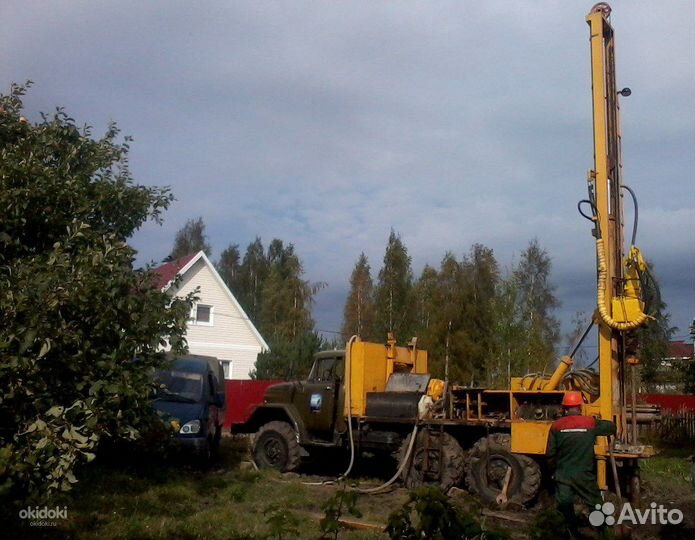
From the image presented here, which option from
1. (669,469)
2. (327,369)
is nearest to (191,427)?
(327,369)

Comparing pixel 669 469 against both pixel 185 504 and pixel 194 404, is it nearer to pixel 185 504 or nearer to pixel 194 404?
pixel 194 404

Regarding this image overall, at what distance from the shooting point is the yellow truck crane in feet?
32.0

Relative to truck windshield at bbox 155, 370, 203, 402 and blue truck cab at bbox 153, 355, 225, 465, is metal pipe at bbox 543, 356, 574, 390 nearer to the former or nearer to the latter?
blue truck cab at bbox 153, 355, 225, 465

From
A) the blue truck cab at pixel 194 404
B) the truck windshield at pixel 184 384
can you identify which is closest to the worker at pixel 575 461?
the blue truck cab at pixel 194 404

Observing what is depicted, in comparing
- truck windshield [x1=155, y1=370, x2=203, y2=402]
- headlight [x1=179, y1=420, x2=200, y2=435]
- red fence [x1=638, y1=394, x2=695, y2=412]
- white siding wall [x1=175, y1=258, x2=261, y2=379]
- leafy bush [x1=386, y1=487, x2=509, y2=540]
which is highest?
white siding wall [x1=175, y1=258, x2=261, y2=379]

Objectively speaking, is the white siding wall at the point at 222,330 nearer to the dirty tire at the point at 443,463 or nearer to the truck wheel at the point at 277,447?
the truck wheel at the point at 277,447

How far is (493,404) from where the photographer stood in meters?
11.6

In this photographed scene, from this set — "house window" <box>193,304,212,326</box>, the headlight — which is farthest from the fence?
"house window" <box>193,304,212,326</box>

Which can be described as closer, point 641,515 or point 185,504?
point 641,515

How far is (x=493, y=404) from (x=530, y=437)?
133 cm

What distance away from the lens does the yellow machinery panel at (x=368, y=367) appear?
12906mm

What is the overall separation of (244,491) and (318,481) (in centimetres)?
218

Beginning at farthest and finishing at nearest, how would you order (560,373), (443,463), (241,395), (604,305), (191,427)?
(241,395)
(191,427)
(443,463)
(560,373)
(604,305)

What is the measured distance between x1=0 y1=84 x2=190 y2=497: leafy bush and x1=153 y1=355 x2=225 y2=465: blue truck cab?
149 inches
